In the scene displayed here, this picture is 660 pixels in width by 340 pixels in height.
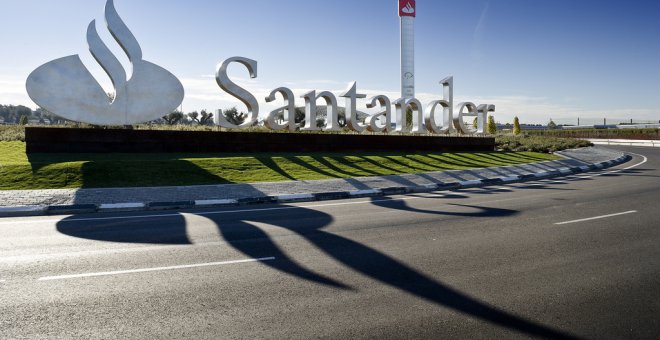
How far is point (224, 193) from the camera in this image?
12969mm

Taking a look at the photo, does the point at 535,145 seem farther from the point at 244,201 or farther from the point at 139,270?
the point at 139,270

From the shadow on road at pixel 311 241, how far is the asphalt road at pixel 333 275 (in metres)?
0.02

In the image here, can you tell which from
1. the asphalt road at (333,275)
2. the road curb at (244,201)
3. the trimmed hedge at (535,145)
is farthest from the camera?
the trimmed hedge at (535,145)

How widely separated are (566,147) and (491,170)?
1871 cm

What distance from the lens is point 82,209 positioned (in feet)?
35.5

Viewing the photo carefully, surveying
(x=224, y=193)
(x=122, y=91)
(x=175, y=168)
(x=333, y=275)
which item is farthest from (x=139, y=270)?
(x=122, y=91)

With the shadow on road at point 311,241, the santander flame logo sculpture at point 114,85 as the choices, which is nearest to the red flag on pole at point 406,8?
the santander flame logo sculpture at point 114,85

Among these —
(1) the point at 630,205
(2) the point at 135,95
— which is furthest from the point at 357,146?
(1) the point at 630,205

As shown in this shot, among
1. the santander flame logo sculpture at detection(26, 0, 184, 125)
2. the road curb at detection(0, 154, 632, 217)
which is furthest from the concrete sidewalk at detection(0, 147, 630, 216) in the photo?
the santander flame logo sculpture at detection(26, 0, 184, 125)

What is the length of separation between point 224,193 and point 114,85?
10.2 meters

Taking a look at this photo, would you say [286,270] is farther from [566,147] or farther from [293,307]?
[566,147]

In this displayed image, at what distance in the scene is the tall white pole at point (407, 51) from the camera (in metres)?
65.8

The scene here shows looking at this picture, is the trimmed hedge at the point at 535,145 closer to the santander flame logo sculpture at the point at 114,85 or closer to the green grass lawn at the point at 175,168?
the green grass lawn at the point at 175,168

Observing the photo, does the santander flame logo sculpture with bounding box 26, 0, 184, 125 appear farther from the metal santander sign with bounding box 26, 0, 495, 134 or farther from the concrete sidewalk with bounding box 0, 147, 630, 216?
the concrete sidewalk with bounding box 0, 147, 630, 216
